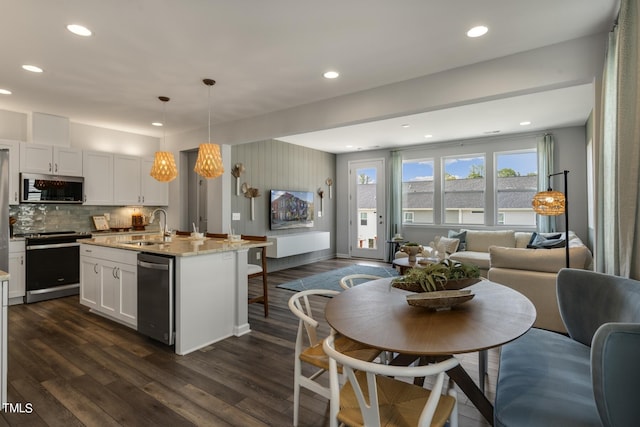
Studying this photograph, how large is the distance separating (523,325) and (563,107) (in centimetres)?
476

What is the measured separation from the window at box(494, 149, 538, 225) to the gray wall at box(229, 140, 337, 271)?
385 centimetres

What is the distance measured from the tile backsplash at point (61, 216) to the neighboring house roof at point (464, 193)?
17.4 feet

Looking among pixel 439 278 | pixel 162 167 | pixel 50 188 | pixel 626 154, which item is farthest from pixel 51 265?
pixel 626 154

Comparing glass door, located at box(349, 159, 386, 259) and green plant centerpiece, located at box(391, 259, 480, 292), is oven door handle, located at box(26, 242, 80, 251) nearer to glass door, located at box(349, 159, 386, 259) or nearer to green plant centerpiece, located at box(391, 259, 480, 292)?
green plant centerpiece, located at box(391, 259, 480, 292)

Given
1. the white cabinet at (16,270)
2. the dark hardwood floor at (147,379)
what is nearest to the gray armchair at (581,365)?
the dark hardwood floor at (147,379)

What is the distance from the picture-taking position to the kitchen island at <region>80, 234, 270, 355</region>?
291 cm

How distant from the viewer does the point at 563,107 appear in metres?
4.77

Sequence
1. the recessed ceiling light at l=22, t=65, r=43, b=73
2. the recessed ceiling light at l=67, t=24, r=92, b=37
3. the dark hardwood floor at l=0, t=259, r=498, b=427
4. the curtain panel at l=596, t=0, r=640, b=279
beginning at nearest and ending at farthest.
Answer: the curtain panel at l=596, t=0, r=640, b=279
the dark hardwood floor at l=0, t=259, r=498, b=427
the recessed ceiling light at l=67, t=24, r=92, b=37
the recessed ceiling light at l=22, t=65, r=43, b=73

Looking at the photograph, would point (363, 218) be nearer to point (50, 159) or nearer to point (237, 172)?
point (237, 172)

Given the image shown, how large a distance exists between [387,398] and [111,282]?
11.1ft

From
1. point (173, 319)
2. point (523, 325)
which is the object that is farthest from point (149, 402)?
point (523, 325)

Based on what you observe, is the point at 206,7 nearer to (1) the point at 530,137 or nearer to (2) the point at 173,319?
(2) the point at 173,319

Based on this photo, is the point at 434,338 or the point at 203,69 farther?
the point at 203,69

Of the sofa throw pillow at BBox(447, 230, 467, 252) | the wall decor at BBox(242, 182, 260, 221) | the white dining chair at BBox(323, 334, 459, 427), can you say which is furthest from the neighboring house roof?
the white dining chair at BBox(323, 334, 459, 427)
